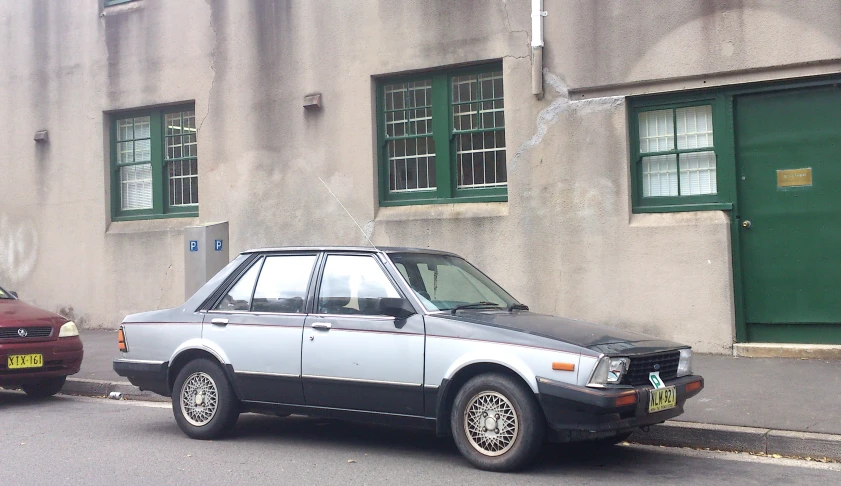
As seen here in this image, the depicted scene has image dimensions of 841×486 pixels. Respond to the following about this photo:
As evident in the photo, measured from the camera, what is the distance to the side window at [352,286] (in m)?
6.91

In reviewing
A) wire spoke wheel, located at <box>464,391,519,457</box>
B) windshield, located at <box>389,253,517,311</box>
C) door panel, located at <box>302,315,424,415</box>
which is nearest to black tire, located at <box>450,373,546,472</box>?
wire spoke wheel, located at <box>464,391,519,457</box>

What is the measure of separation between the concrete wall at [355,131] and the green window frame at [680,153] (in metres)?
0.20

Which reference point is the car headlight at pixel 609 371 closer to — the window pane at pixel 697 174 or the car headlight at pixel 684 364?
the car headlight at pixel 684 364

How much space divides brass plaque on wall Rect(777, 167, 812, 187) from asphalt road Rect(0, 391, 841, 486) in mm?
4543

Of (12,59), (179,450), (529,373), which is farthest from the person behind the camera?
(12,59)

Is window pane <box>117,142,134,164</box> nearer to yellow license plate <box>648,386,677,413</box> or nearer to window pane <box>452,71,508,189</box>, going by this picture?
window pane <box>452,71,508,189</box>

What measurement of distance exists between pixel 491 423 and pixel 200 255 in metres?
8.17

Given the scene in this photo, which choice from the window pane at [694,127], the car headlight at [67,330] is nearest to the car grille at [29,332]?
the car headlight at [67,330]

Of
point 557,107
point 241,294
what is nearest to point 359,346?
point 241,294

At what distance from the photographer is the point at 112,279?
50.7 ft

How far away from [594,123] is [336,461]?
624 cm

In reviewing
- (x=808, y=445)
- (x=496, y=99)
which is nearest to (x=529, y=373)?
(x=808, y=445)

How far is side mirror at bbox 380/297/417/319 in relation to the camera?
21.6 feet

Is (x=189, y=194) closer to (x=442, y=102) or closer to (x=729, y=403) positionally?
(x=442, y=102)
